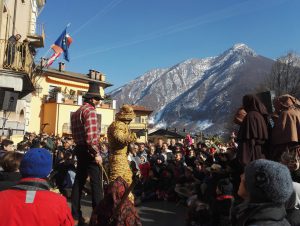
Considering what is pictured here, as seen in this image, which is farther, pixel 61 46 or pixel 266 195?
pixel 61 46

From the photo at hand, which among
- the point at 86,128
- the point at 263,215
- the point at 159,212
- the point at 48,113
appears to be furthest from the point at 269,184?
the point at 48,113

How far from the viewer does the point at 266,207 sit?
2.43 metres

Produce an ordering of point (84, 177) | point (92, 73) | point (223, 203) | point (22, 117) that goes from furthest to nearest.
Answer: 1. point (92, 73)
2. point (22, 117)
3. point (223, 203)
4. point (84, 177)

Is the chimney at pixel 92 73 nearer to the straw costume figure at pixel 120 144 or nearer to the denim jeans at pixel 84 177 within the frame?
the straw costume figure at pixel 120 144

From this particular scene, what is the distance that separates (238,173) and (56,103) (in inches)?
1612

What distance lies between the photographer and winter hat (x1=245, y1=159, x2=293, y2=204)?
2451 mm

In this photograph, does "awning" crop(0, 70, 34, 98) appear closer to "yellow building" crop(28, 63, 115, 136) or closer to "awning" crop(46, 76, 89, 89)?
"yellow building" crop(28, 63, 115, 136)

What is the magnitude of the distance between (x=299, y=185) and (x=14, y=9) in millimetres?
17622

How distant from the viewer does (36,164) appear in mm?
3000

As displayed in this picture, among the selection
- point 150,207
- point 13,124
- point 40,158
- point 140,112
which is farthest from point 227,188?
point 140,112

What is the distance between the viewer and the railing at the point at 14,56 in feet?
47.4

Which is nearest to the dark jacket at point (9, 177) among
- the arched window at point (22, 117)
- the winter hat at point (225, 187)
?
the winter hat at point (225, 187)

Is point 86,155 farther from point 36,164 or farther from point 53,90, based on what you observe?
point 53,90

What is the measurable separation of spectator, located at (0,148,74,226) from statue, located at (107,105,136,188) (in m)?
3.04
